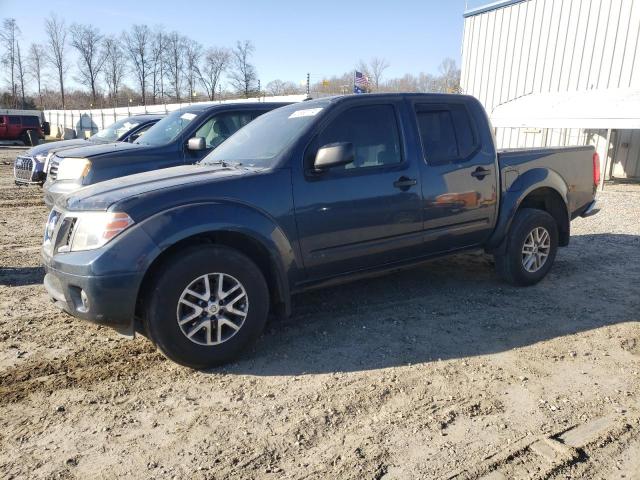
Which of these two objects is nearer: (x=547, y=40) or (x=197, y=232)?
(x=197, y=232)

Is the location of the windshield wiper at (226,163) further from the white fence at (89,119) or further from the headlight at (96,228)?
the white fence at (89,119)

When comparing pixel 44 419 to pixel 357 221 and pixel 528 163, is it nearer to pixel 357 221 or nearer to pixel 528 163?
pixel 357 221

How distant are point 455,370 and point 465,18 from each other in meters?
23.2

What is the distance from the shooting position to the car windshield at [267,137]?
3916mm

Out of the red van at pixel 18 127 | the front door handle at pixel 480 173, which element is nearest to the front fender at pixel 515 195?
the front door handle at pixel 480 173

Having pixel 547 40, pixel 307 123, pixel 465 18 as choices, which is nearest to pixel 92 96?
pixel 465 18

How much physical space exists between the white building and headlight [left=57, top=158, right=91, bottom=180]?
1351cm

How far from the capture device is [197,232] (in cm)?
327

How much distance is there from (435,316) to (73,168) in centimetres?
545

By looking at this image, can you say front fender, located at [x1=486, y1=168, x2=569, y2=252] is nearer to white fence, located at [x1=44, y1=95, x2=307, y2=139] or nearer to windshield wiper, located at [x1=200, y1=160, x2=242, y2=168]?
windshield wiper, located at [x1=200, y1=160, x2=242, y2=168]

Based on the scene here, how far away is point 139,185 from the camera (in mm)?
3545

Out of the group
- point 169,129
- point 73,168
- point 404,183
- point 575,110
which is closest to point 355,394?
point 404,183

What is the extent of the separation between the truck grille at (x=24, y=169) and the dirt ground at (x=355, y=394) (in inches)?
260

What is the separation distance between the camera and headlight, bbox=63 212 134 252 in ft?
10.3
